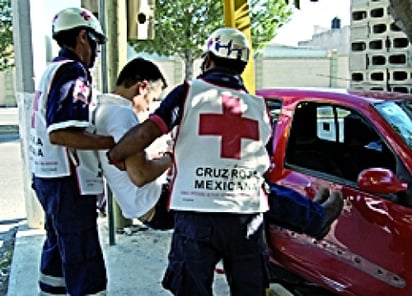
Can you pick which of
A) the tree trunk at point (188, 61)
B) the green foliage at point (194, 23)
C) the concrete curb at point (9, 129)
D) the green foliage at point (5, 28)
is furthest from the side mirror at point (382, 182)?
the green foliage at point (5, 28)

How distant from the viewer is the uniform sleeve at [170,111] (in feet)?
7.94

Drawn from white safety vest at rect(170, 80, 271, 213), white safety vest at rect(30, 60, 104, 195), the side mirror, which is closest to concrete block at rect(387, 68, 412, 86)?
the side mirror

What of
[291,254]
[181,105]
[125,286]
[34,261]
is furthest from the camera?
[34,261]

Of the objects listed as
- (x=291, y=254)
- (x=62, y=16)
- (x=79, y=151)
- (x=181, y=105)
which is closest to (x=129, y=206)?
(x=79, y=151)

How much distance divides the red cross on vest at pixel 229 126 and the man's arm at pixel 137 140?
0.23 m

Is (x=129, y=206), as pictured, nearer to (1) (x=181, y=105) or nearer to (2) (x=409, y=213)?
(1) (x=181, y=105)

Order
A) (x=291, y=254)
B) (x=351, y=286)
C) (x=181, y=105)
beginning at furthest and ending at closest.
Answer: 1. (x=291, y=254)
2. (x=351, y=286)
3. (x=181, y=105)

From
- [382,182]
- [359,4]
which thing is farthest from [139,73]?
[359,4]

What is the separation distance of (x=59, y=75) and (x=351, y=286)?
2.17m

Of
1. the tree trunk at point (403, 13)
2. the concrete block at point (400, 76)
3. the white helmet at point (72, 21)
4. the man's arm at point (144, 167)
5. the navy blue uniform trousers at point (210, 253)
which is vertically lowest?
the navy blue uniform trousers at point (210, 253)

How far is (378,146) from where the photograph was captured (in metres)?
3.62

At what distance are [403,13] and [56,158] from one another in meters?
2.45

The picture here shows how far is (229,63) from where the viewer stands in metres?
2.60

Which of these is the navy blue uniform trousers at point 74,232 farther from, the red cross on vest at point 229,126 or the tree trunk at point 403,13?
the tree trunk at point 403,13
